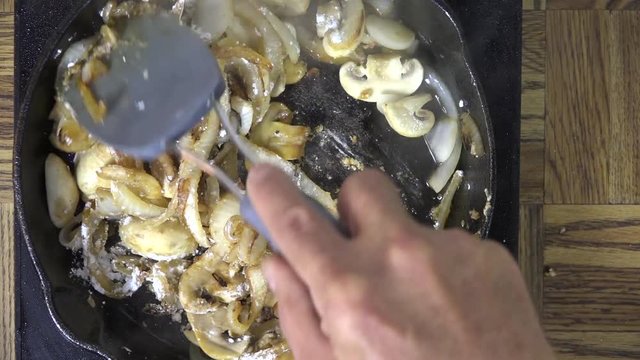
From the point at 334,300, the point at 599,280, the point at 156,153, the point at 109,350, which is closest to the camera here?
the point at 334,300

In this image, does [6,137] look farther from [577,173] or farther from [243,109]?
[577,173]

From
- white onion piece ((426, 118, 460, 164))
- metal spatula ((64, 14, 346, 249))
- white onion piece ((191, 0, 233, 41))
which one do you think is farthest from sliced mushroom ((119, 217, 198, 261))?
white onion piece ((426, 118, 460, 164))

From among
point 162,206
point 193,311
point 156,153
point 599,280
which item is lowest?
point 599,280

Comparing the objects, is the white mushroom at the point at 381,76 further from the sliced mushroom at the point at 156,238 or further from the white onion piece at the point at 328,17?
the sliced mushroom at the point at 156,238

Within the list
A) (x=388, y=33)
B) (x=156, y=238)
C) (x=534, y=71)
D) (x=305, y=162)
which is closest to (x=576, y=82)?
(x=534, y=71)

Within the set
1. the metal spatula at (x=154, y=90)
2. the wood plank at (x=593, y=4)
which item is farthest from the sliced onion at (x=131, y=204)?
the wood plank at (x=593, y=4)

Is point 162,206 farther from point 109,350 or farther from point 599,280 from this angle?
point 599,280

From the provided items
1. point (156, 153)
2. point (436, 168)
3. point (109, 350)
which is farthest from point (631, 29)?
point (109, 350)
